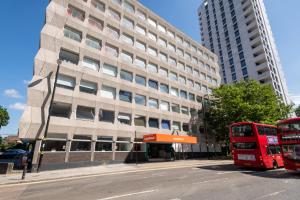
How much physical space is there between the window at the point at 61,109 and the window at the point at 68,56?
5226 millimetres

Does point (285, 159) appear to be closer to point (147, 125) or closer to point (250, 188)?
point (250, 188)

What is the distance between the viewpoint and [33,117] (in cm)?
1841

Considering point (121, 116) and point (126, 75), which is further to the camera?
point (126, 75)

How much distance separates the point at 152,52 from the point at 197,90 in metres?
12.8

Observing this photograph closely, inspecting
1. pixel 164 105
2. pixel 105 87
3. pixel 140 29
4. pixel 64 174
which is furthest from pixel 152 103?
pixel 64 174

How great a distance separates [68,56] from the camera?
74.6 feet

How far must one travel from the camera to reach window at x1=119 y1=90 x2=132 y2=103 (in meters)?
26.3

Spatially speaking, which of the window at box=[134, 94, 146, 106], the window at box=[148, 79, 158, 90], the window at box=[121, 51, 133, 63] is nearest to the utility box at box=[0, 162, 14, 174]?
the window at box=[134, 94, 146, 106]

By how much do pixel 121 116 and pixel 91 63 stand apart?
307 inches

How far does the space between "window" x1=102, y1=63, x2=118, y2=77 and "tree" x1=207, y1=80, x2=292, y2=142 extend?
19332mm

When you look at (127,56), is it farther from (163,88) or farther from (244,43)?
(244,43)

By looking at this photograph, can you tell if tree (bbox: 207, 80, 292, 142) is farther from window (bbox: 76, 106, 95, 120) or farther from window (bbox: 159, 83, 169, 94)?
window (bbox: 76, 106, 95, 120)

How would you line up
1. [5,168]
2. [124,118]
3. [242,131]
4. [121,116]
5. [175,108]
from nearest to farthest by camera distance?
[5,168] < [242,131] < [121,116] < [124,118] < [175,108]

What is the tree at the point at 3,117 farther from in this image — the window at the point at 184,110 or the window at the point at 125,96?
the window at the point at 184,110
